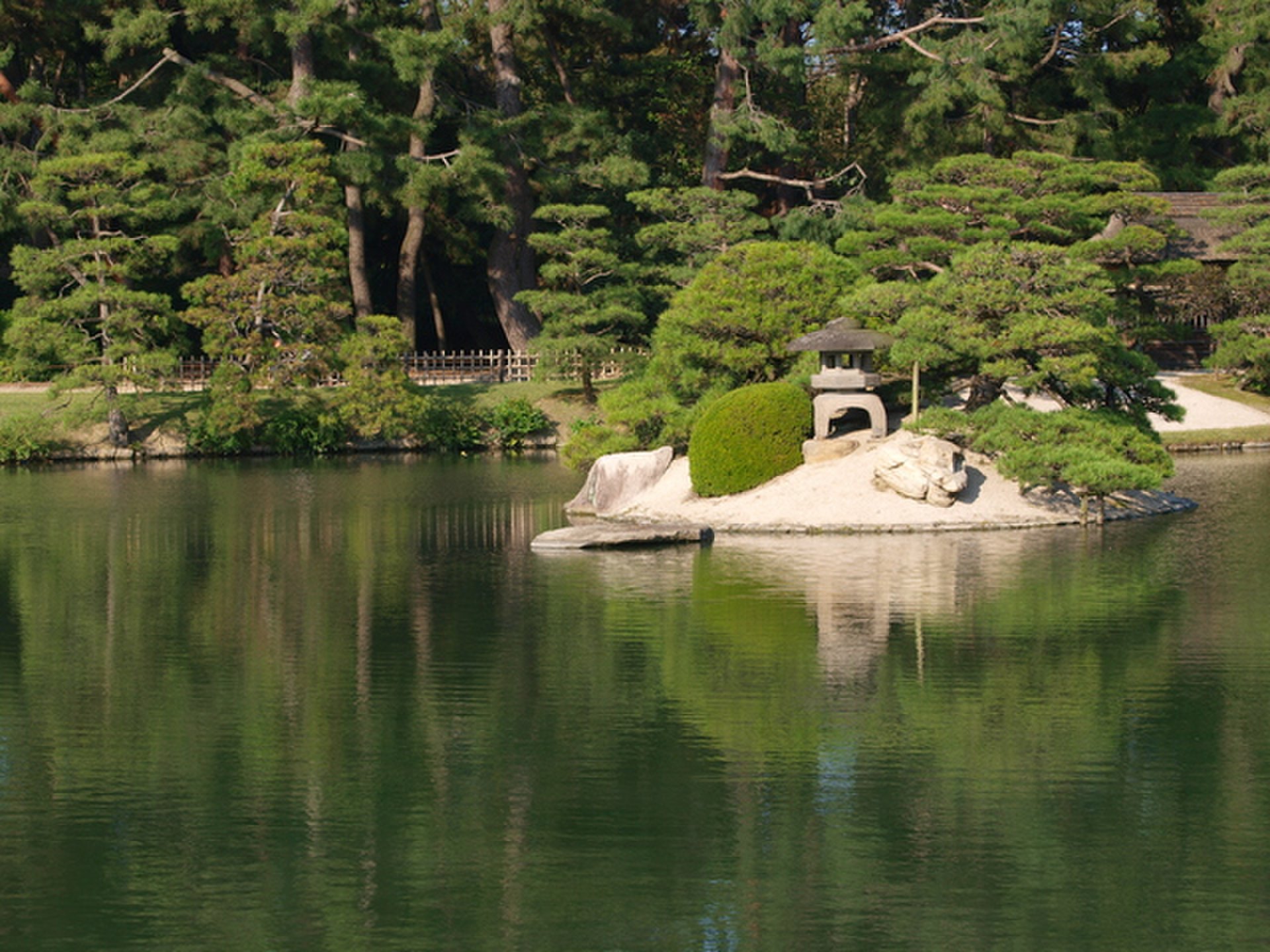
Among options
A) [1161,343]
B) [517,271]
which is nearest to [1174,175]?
[1161,343]

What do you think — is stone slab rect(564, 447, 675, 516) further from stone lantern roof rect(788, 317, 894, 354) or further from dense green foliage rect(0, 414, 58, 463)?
dense green foliage rect(0, 414, 58, 463)

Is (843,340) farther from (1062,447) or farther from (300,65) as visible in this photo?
(300,65)

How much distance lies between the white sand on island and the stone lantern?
0.53m

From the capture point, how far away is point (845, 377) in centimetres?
2686

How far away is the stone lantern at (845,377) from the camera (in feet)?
88.0

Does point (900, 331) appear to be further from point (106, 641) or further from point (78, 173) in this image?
point (78, 173)

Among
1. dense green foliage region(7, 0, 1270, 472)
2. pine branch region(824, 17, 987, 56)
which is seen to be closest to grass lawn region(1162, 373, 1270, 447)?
dense green foliage region(7, 0, 1270, 472)

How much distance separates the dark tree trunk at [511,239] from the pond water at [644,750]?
85.8ft

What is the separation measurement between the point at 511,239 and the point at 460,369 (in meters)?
4.06

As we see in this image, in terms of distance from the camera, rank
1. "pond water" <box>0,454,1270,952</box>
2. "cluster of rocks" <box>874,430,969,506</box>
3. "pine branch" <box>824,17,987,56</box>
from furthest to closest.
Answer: "pine branch" <box>824,17,987,56</box>
"cluster of rocks" <box>874,430,969,506</box>
"pond water" <box>0,454,1270,952</box>

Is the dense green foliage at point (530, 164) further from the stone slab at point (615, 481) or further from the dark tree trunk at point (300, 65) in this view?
the stone slab at point (615, 481)

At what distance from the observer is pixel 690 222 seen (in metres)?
43.8

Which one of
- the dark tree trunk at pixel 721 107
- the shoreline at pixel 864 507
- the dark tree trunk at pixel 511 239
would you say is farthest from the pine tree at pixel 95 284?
the shoreline at pixel 864 507

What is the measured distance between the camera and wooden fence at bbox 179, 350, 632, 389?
46.8 m
